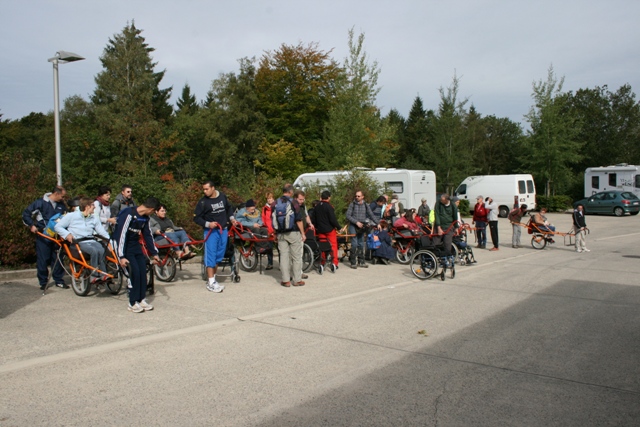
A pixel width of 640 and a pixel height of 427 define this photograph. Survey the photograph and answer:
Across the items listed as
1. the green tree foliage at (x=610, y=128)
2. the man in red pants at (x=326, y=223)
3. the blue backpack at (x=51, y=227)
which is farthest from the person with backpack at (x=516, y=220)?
the green tree foliage at (x=610, y=128)

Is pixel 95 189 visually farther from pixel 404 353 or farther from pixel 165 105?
pixel 404 353

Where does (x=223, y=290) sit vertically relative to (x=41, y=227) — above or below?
below

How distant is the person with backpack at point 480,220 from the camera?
59.5 ft

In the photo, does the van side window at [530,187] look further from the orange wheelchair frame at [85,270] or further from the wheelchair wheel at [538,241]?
the orange wheelchair frame at [85,270]

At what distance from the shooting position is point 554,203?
41344mm

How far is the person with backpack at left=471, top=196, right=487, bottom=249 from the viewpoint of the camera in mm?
18141

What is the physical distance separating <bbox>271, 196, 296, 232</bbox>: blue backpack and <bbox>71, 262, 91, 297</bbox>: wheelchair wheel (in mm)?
3444

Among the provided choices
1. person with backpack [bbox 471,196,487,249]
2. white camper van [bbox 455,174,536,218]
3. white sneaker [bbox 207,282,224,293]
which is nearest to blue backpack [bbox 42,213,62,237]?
white sneaker [bbox 207,282,224,293]

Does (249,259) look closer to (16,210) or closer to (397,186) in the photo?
(16,210)

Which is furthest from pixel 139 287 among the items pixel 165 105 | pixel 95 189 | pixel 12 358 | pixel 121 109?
pixel 165 105

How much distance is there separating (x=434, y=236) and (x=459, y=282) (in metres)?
1.09

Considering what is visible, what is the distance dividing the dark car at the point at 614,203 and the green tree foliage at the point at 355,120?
1641 centimetres

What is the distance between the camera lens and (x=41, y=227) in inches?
385

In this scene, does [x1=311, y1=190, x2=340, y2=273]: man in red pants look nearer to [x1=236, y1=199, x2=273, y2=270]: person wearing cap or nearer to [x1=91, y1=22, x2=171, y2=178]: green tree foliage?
[x1=236, y1=199, x2=273, y2=270]: person wearing cap
